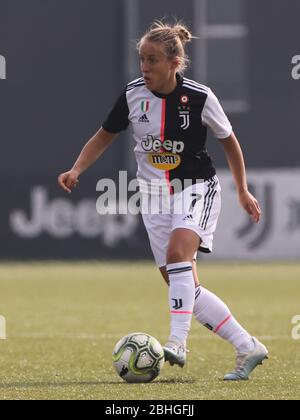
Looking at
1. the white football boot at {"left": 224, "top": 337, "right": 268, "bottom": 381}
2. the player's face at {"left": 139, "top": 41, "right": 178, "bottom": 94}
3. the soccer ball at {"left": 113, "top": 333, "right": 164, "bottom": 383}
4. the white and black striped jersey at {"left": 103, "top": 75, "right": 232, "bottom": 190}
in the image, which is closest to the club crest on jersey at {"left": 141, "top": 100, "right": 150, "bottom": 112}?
the white and black striped jersey at {"left": 103, "top": 75, "right": 232, "bottom": 190}

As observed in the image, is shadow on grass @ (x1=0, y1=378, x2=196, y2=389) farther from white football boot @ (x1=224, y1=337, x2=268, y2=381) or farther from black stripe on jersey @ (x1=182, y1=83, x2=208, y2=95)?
black stripe on jersey @ (x1=182, y1=83, x2=208, y2=95)

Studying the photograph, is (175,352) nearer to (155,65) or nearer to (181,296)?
(181,296)

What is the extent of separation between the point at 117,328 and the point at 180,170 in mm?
3326

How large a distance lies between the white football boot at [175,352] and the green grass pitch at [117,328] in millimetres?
117

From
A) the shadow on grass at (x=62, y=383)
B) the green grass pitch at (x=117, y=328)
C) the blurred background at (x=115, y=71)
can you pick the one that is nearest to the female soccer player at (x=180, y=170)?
the shadow on grass at (x=62, y=383)

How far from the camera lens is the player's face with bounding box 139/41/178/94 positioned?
6.50 metres

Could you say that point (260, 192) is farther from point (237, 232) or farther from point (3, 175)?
point (3, 175)

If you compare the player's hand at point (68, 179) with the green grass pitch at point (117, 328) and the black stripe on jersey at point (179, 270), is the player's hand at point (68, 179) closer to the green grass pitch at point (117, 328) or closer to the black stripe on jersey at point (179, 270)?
the black stripe on jersey at point (179, 270)

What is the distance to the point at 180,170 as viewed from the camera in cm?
670

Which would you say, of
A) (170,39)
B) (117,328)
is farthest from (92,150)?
(117,328)

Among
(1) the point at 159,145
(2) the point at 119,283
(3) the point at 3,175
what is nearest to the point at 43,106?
(3) the point at 3,175

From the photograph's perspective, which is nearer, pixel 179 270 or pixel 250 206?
pixel 179 270

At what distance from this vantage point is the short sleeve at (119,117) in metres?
6.82
